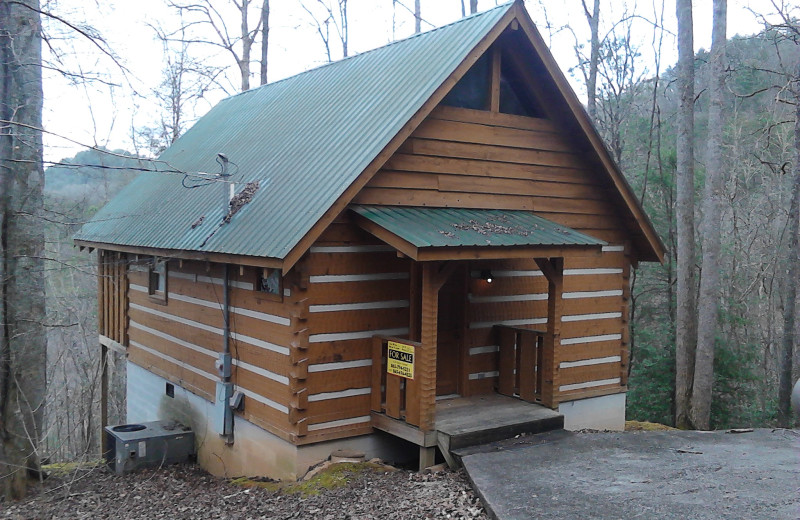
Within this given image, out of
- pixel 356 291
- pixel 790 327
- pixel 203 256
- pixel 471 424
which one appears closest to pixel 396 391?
pixel 471 424

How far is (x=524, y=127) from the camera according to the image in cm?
984

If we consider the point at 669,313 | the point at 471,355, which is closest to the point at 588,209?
the point at 471,355

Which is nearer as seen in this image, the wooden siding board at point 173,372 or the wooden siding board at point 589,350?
the wooden siding board at point 173,372

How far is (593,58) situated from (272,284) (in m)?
14.7

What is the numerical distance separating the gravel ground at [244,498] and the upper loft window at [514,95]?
5118mm

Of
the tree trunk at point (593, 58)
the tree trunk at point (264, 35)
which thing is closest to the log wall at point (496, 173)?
the tree trunk at point (593, 58)

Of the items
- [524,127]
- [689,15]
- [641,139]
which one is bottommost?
[524,127]

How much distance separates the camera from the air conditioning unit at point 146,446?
1005 centimetres

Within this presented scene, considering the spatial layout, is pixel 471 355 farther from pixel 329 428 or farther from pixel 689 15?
pixel 689 15

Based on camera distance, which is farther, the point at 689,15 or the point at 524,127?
the point at 689,15

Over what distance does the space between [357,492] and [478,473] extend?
132cm

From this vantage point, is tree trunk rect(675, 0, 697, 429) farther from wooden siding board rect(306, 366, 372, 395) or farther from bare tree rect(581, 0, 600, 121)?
wooden siding board rect(306, 366, 372, 395)

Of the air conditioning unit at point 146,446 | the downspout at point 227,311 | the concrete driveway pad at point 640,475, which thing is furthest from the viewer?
the air conditioning unit at point 146,446

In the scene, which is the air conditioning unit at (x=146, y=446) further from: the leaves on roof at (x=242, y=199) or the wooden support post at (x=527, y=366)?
the wooden support post at (x=527, y=366)
